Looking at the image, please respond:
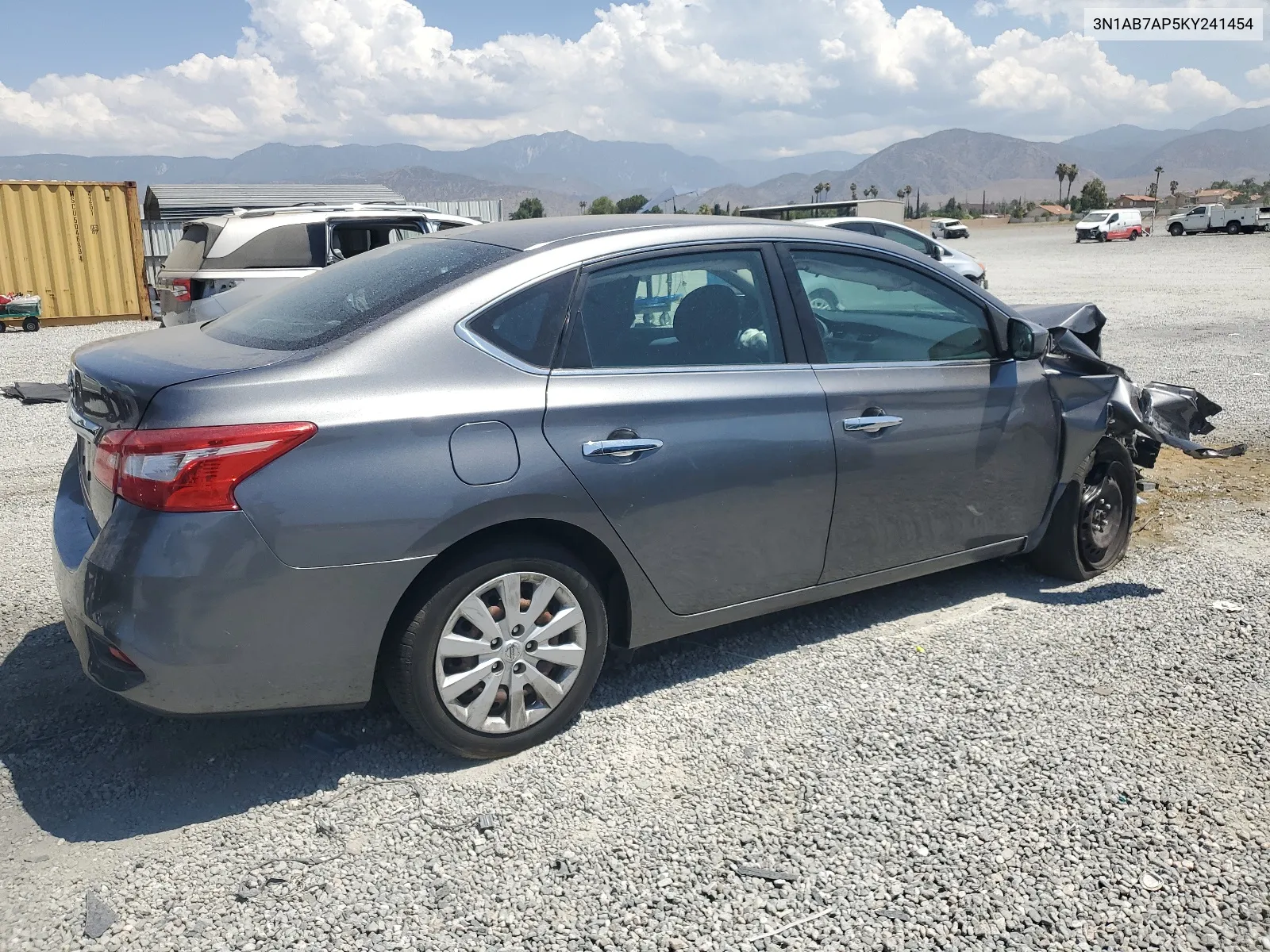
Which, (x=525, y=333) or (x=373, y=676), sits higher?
(x=525, y=333)

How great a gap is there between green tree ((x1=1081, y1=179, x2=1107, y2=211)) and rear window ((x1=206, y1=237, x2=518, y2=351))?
96947 mm

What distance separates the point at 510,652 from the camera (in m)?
3.29

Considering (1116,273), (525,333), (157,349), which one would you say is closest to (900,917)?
(525,333)

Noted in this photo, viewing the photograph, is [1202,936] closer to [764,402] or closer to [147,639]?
[764,402]

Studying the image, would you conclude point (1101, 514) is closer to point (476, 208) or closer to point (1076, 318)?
point (1076, 318)

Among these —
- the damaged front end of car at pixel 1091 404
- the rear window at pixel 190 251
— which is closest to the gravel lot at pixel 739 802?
the damaged front end of car at pixel 1091 404

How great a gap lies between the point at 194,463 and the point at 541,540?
105 centimetres

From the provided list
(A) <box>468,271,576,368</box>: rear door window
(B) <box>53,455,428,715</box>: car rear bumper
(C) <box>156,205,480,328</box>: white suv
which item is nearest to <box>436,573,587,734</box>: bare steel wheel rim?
(B) <box>53,455,428,715</box>: car rear bumper

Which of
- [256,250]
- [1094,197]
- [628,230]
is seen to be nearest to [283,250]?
[256,250]

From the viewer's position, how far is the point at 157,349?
11.2 ft

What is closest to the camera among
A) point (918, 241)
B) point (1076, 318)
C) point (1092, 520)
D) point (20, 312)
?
point (1092, 520)

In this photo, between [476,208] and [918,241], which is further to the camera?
[476,208]

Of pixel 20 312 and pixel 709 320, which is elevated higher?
pixel 709 320

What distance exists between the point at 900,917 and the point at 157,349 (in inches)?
111
